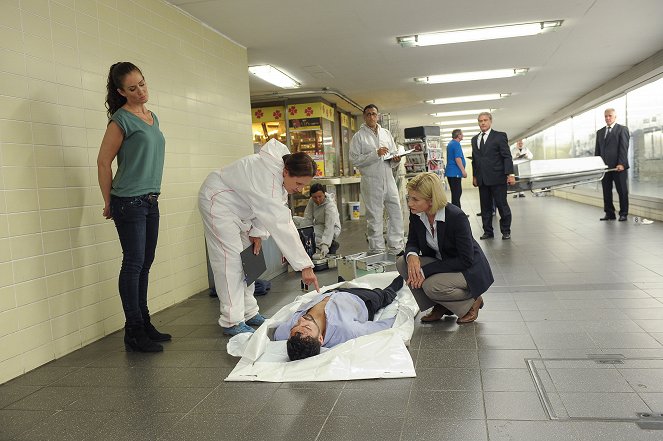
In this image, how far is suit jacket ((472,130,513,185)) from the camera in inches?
312

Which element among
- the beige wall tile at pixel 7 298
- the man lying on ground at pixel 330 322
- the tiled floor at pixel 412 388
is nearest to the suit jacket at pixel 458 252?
the tiled floor at pixel 412 388

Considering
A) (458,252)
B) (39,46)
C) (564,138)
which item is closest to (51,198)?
(39,46)

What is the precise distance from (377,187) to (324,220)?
814 mm

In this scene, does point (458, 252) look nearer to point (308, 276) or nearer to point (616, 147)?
point (308, 276)

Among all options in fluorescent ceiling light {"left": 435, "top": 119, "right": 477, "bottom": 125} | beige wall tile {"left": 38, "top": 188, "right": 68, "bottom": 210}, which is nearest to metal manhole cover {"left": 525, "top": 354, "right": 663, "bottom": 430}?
beige wall tile {"left": 38, "top": 188, "right": 68, "bottom": 210}

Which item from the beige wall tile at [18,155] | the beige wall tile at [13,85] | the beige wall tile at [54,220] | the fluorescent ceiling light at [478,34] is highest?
the fluorescent ceiling light at [478,34]

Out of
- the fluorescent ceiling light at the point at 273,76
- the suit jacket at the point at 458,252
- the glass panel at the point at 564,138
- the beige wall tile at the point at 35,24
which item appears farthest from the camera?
the glass panel at the point at 564,138

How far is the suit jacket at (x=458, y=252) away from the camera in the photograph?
3.73m

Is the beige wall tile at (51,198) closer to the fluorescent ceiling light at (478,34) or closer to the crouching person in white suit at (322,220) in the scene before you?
the crouching person in white suit at (322,220)

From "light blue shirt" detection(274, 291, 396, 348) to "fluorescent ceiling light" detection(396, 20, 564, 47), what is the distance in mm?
4597

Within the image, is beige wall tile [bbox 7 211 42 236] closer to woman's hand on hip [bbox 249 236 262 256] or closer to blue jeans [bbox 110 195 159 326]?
blue jeans [bbox 110 195 159 326]

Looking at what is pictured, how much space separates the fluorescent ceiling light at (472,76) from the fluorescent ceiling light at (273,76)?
91.9 inches

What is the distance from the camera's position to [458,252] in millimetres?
3799

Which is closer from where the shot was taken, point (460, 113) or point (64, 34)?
point (64, 34)
